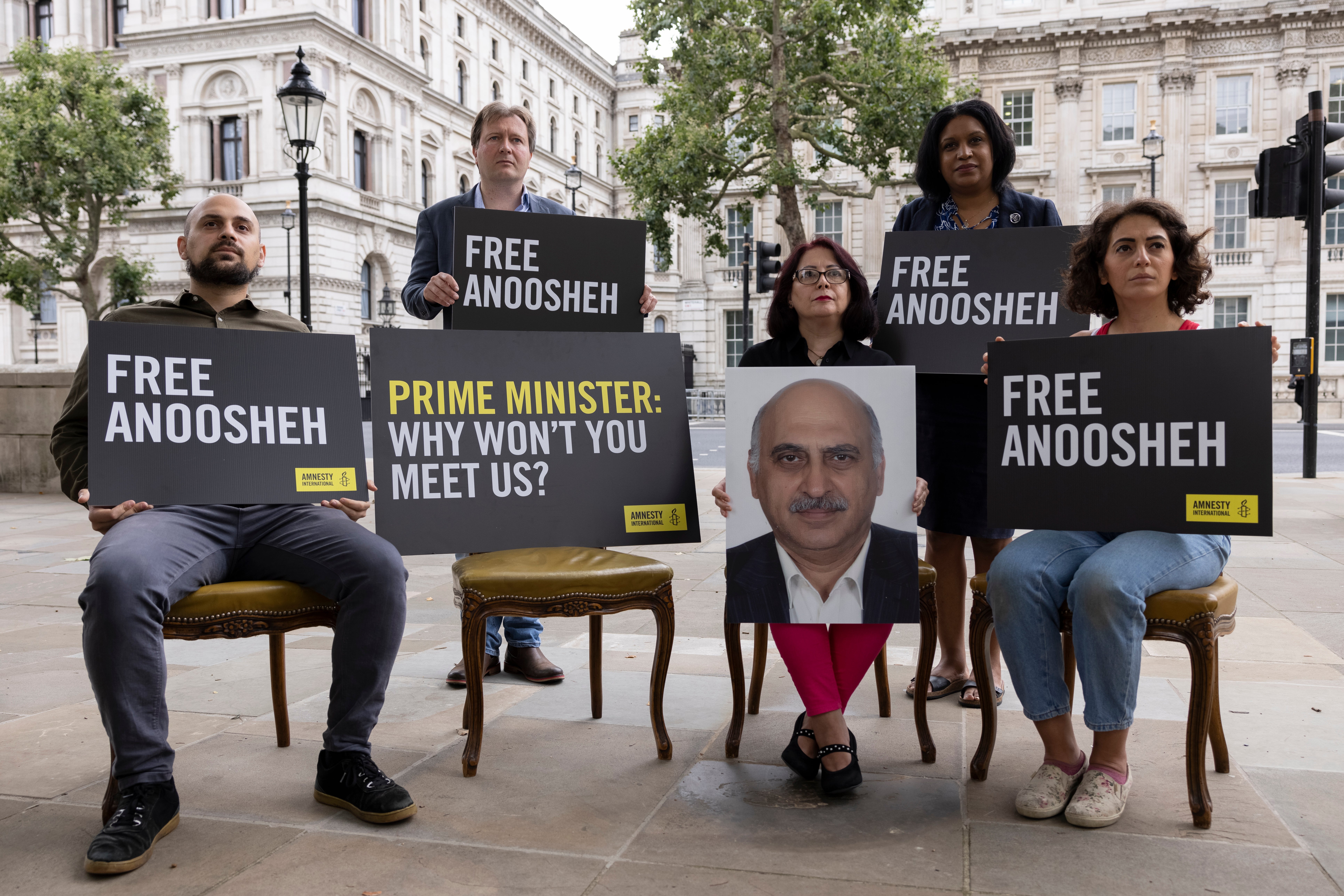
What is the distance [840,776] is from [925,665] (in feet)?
1.56

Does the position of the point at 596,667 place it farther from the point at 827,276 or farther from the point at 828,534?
the point at 827,276

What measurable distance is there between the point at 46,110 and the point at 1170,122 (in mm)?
34540

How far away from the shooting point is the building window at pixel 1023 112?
120 ft

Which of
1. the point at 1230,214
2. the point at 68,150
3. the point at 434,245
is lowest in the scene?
the point at 434,245

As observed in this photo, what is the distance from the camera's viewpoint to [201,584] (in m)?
2.86

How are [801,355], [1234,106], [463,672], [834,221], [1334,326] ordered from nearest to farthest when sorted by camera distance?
[801,355] → [463,672] → [1334,326] → [1234,106] → [834,221]

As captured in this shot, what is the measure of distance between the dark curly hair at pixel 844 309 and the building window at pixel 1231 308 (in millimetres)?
35596

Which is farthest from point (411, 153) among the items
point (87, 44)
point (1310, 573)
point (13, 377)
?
point (1310, 573)

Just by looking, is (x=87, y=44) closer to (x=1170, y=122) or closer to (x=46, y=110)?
(x=46, y=110)

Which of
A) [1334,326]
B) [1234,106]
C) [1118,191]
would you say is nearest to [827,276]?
[1118,191]

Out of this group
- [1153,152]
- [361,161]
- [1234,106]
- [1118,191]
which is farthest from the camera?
[361,161]

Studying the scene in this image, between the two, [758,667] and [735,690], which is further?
[758,667]

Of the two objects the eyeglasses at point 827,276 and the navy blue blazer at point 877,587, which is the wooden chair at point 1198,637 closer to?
the navy blue blazer at point 877,587

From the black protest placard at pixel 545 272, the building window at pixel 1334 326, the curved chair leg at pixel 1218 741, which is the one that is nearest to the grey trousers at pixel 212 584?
the black protest placard at pixel 545 272
